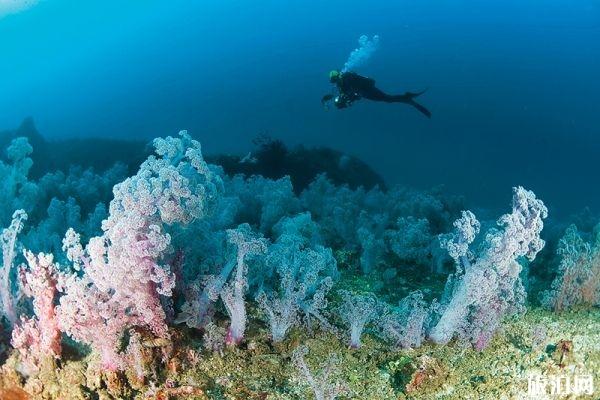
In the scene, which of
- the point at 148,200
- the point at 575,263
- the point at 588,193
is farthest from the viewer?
the point at 588,193

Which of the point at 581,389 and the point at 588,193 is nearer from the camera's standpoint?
the point at 581,389

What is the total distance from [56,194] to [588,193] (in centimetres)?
4341

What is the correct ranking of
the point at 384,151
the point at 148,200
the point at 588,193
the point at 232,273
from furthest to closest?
the point at 384,151 → the point at 588,193 → the point at 232,273 → the point at 148,200

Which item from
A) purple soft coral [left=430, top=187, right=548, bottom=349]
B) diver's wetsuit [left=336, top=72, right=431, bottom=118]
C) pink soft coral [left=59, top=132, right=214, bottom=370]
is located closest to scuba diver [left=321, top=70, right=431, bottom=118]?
diver's wetsuit [left=336, top=72, right=431, bottom=118]

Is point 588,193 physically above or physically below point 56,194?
below

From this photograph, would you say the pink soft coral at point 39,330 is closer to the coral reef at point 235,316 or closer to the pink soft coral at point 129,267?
the coral reef at point 235,316

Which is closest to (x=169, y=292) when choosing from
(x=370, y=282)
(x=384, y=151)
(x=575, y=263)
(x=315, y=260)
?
(x=315, y=260)

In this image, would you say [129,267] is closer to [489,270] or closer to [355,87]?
[489,270]

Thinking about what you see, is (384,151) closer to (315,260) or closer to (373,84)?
(373,84)

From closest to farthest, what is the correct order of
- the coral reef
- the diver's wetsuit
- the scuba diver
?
the coral reef
the scuba diver
the diver's wetsuit

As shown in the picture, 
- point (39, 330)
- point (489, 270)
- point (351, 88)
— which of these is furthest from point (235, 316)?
point (351, 88)

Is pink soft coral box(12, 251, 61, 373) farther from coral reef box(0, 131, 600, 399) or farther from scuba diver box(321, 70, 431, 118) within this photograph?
scuba diver box(321, 70, 431, 118)

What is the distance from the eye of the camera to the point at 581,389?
5059mm

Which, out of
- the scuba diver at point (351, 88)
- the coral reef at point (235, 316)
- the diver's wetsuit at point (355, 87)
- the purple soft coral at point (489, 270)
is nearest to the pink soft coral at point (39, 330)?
the coral reef at point (235, 316)
